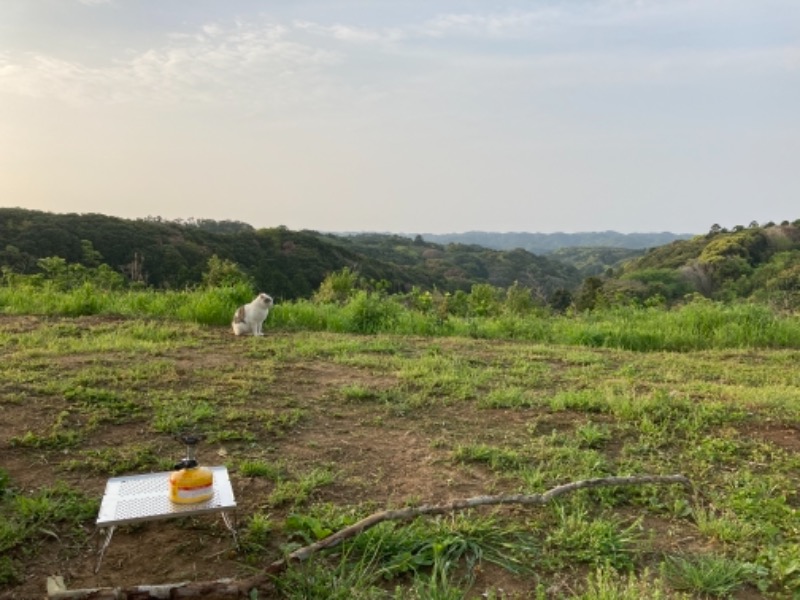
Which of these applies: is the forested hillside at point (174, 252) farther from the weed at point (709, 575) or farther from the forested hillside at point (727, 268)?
the weed at point (709, 575)

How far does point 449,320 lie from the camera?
7.22 meters

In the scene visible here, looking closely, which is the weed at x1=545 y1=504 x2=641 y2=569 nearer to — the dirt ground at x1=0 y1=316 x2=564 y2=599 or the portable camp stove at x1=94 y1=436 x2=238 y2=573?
the dirt ground at x1=0 y1=316 x2=564 y2=599

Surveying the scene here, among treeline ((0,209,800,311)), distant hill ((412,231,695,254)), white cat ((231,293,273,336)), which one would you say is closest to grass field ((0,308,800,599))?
white cat ((231,293,273,336))

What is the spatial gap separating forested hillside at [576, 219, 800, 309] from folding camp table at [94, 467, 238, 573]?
63.2ft

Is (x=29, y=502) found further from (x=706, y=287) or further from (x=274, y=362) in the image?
(x=706, y=287)

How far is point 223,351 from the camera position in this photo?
5.33 m

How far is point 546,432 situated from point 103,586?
95.4 inches

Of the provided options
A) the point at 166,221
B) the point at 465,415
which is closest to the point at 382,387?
the point at 465,415

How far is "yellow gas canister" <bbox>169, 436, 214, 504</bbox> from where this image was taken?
2.09 metres

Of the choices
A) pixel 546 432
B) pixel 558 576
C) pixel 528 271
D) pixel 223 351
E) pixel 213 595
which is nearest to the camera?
pixel 213 595

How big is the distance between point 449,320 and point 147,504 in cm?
537

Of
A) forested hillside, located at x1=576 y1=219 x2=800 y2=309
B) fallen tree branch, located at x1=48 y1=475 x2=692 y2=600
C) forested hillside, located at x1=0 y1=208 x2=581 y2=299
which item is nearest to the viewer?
fallen tree branch, located at x1=48 y1=475 x2=692 y2=600

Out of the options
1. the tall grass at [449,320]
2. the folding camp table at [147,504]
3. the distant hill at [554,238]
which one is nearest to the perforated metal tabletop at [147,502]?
the folding camp table at [147,504]

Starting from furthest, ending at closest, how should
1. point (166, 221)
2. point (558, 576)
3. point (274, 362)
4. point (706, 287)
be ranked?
1. point (166, 221)
2. point (706, 287)
3. point (274, 362)
4. point (558, 576)
